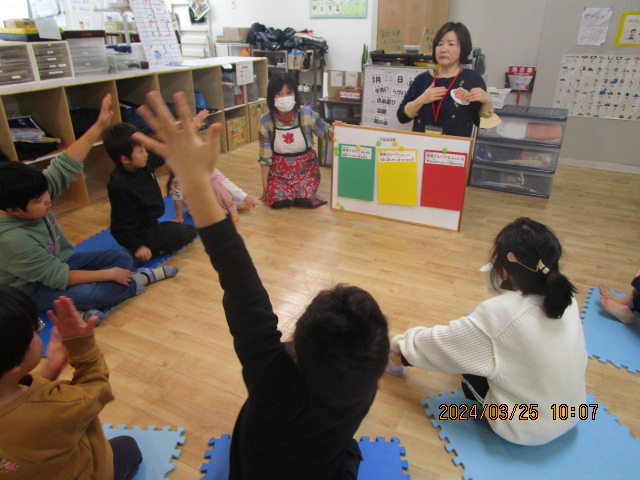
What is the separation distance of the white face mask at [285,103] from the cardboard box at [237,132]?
1637 mm

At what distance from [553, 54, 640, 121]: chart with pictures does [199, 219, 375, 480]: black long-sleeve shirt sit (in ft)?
13.7

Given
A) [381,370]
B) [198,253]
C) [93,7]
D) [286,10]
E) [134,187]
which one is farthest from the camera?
[93,7]

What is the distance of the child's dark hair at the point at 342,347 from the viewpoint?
708mm

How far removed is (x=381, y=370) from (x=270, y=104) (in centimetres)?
265

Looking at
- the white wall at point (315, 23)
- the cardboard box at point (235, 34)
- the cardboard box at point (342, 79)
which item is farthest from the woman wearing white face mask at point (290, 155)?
the cardboard box at point (235, 34)

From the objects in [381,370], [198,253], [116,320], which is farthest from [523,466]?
[198,253]

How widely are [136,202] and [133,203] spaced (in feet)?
0.08

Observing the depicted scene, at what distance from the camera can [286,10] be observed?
20.1 feet

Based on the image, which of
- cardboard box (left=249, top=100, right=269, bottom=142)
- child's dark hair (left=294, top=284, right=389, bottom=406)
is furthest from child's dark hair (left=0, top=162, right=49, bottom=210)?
cardboard box (left=249, top=100, right=269, bottom=142)

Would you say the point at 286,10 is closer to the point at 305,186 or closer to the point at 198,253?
the point at 305,186

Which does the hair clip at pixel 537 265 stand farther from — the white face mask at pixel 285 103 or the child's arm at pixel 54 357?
the white face mask at pixel 285 103

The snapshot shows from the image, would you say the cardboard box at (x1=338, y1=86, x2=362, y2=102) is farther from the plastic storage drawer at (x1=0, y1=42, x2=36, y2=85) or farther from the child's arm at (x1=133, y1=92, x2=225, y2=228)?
the child's arm at (x1=133, y1=92, x2=225, y2=228)

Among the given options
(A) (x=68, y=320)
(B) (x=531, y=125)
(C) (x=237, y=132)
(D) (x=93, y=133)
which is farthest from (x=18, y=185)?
(B) (x=531, y=125)

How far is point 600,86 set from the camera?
12.9 ft
